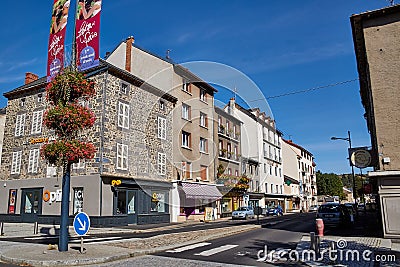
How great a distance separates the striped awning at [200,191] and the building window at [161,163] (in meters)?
2.27

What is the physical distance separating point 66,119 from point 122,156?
13.5 metres

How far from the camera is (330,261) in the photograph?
28.9 feet

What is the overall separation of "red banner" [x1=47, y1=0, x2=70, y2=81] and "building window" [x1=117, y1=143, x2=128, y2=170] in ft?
38.3

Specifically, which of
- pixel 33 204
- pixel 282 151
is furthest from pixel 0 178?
pixel 282 151

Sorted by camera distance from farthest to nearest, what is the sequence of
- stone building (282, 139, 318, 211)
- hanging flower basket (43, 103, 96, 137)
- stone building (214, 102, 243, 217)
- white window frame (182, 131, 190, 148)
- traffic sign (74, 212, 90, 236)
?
stone building (282, 139, 318, 211) → stone building (214, 102, 243, 217) → white window frame (182, 131, 190, 148) → hanging flower basket (43, 103, 96, 137) → traffic sign (74, 212, 90, 236)

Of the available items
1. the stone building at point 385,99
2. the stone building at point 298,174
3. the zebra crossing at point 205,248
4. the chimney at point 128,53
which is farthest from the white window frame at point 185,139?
the stone building at point 298,174

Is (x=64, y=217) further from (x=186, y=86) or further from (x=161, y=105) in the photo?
(x=186, y=86)

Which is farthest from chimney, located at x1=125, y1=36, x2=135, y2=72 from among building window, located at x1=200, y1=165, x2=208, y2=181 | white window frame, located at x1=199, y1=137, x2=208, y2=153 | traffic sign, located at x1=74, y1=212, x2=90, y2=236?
traffic sign, located at x1=74, y1=212, x2=90, y2=236

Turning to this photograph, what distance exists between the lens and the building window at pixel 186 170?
28920 millimetres

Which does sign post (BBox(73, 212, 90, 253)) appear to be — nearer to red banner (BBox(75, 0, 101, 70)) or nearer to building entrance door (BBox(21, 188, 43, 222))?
red banner (BBox(75, 0, 101, 70))

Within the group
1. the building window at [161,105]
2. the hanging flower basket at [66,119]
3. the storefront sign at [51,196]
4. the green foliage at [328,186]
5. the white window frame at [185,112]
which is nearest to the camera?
the hanging flower basket at [66,119]

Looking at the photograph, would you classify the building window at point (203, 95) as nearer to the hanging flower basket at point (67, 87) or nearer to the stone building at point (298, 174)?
the hanging flower basket at point (67, 87)

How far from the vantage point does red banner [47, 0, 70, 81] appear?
11.2 meters

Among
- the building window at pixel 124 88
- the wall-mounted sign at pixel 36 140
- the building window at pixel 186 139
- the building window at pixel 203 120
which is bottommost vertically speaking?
the wall-mounted sign at pixel 36 140
